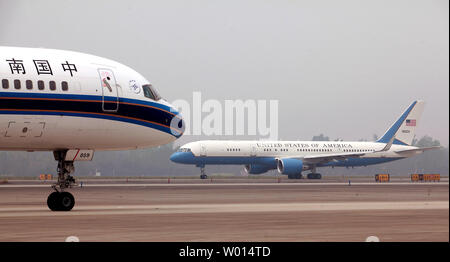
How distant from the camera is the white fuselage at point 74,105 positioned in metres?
24.7

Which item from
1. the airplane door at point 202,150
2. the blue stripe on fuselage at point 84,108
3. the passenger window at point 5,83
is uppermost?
the airplane door at point 202,150

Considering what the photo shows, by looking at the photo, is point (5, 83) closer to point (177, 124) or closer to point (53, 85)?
point (53, 85)

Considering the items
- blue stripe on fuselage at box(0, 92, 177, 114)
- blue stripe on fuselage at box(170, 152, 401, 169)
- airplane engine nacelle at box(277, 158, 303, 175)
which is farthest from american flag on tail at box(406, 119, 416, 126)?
blue stripe on fuselage at box(0, 92, 177, 114)

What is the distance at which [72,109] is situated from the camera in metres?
25.8

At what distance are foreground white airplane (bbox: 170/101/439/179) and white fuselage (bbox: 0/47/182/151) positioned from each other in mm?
50457

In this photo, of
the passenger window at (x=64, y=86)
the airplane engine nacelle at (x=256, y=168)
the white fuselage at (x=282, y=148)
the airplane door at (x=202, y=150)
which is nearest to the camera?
the passenger window at (x=64, y=86)

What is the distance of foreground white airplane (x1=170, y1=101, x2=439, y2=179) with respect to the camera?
262 feet

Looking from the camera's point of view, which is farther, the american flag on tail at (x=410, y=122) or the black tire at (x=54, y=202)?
the american flag on tail at (x=410, y=122)

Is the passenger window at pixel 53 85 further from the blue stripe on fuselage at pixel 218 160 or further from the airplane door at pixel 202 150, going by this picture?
the blue stripe on fuselage at pixel 218 160

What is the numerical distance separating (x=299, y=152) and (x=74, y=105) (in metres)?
60.7

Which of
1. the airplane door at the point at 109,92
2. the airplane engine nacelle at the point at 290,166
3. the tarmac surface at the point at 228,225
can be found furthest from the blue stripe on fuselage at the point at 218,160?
the airplane door at the point at 109,92

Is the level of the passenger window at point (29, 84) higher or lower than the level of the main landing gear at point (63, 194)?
higher

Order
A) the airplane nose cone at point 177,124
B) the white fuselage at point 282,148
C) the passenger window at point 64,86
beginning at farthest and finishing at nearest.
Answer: the white fuselage at point 282,148
the airplane nose cone at point 177,124
the passenger window at point 64,86
